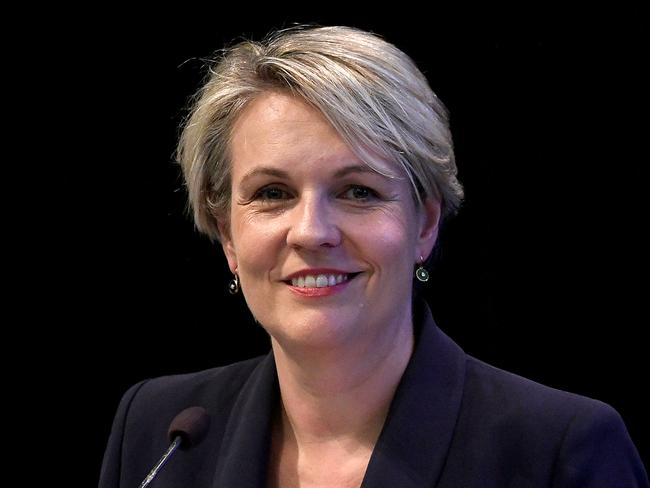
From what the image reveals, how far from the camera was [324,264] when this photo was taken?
191 cm

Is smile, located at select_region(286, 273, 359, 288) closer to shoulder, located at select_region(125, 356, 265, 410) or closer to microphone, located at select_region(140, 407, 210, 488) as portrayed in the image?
microphone, located at select_region(140, 407, 210, 488)

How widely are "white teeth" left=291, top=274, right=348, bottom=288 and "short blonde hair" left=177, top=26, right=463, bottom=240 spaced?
0.22 metres

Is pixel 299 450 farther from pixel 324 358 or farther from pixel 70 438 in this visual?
pixel 70 438

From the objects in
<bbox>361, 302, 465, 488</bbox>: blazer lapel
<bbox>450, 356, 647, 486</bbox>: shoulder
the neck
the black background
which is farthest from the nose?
the black background

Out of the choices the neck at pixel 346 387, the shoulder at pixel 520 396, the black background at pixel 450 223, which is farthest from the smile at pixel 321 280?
the black background at pixel 450 223

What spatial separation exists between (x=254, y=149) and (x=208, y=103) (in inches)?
8.0

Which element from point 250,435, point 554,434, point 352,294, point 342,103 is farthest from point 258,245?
point 554,434

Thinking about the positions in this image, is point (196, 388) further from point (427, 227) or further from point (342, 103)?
point (342, 103)

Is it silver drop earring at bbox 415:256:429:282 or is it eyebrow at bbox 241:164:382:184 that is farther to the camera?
silver drop earring at bbox 415:256:429:282

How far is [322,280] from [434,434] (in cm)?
37

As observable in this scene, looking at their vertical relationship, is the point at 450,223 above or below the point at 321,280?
below

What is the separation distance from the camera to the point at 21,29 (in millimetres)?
2754

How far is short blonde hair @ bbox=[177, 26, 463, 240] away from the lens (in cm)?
191

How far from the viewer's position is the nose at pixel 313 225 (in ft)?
6.14
